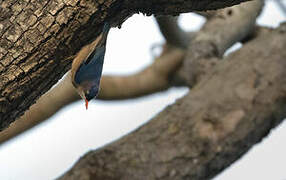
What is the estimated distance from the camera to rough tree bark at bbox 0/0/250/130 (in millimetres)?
1183

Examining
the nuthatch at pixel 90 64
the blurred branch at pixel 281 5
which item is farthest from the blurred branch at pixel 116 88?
the nuthatch at pixel 90 64

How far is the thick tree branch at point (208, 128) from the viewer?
1916 millimetres

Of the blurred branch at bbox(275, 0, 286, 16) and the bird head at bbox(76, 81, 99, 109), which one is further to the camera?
the blurred branch at bbox(275, 0, 286, 16)

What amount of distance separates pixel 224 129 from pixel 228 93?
0.66ft

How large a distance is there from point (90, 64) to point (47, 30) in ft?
0.54

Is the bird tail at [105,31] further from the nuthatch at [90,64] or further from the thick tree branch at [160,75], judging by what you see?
the thick tree branch at [160,75]

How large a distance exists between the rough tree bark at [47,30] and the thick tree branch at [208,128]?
0.69 m

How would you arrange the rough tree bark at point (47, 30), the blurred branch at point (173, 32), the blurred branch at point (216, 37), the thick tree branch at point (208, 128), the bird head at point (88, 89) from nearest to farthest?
the rough tree bark at point (47, 30) → the bird head at point (88, 89) → the thick tree branch at point (208, 128) → the blurred branch at point (216, 37) → the blurred branch at point (173, 32)

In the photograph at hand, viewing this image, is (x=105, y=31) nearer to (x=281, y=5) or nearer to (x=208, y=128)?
(x=208, y=128)

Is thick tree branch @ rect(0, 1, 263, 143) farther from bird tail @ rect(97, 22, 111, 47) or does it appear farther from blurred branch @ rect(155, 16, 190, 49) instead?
bird tail @ rect(97, 22, 111, 47)

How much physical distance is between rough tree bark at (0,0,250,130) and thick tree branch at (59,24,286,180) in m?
0.69

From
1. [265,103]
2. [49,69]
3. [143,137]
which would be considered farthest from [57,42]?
[265,103]

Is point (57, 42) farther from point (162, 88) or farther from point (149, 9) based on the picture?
point (162, 88)

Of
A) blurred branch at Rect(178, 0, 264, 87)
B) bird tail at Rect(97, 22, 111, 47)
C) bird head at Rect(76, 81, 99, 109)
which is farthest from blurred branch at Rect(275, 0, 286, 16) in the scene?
bird tail at Rect(97, 22, 111, 47)
